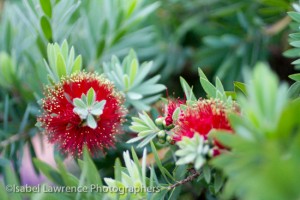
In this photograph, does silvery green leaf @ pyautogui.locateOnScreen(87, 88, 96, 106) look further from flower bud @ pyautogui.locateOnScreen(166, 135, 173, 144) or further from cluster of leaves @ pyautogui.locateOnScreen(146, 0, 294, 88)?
cluster of leaves @ pyautogui.locateOnScreen(146, 0, 294, 88)

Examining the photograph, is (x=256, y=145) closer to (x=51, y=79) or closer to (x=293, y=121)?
(x=293, y=121)

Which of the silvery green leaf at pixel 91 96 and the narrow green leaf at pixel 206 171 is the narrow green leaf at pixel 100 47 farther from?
the narrow green leaf at pixel 206 171

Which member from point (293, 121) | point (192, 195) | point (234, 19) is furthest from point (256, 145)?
point (234, 19)

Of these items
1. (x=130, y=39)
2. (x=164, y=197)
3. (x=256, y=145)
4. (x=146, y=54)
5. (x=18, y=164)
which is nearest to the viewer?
(x=256, y=145)

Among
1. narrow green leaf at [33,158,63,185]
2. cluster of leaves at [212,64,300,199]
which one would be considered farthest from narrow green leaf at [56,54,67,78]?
cluster of leaves at [212,64,300,199]

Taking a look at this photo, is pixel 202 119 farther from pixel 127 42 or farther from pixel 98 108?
pixel 127 42
